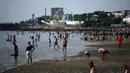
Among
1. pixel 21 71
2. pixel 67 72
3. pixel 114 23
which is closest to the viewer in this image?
pixel 67 72

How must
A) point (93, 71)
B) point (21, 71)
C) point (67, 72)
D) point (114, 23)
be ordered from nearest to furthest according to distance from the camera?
point (93, 71)
point (67, 72)
point (21, 71)
point (114, 23)

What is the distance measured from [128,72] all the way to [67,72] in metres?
6.12

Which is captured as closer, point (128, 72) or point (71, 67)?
A: point (128, 72)

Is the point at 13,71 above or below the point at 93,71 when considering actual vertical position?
below

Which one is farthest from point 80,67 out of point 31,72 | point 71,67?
point 31,72

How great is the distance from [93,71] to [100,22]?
171 metres

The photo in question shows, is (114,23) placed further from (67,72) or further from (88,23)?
(67,72)

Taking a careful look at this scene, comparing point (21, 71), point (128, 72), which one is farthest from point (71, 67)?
point (128, 72)

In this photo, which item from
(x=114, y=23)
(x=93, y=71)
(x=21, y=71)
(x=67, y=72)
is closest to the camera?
(x=93, y=71)

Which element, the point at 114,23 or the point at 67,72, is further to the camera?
the point at 114,23

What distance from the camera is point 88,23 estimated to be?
17825 centimetres

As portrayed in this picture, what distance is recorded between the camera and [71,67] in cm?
1897

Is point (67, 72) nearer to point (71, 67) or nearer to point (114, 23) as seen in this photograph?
point (71, 67)

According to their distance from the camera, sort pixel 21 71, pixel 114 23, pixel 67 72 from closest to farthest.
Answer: pixel 67 72
pixel 21 71
pixel 114 23
